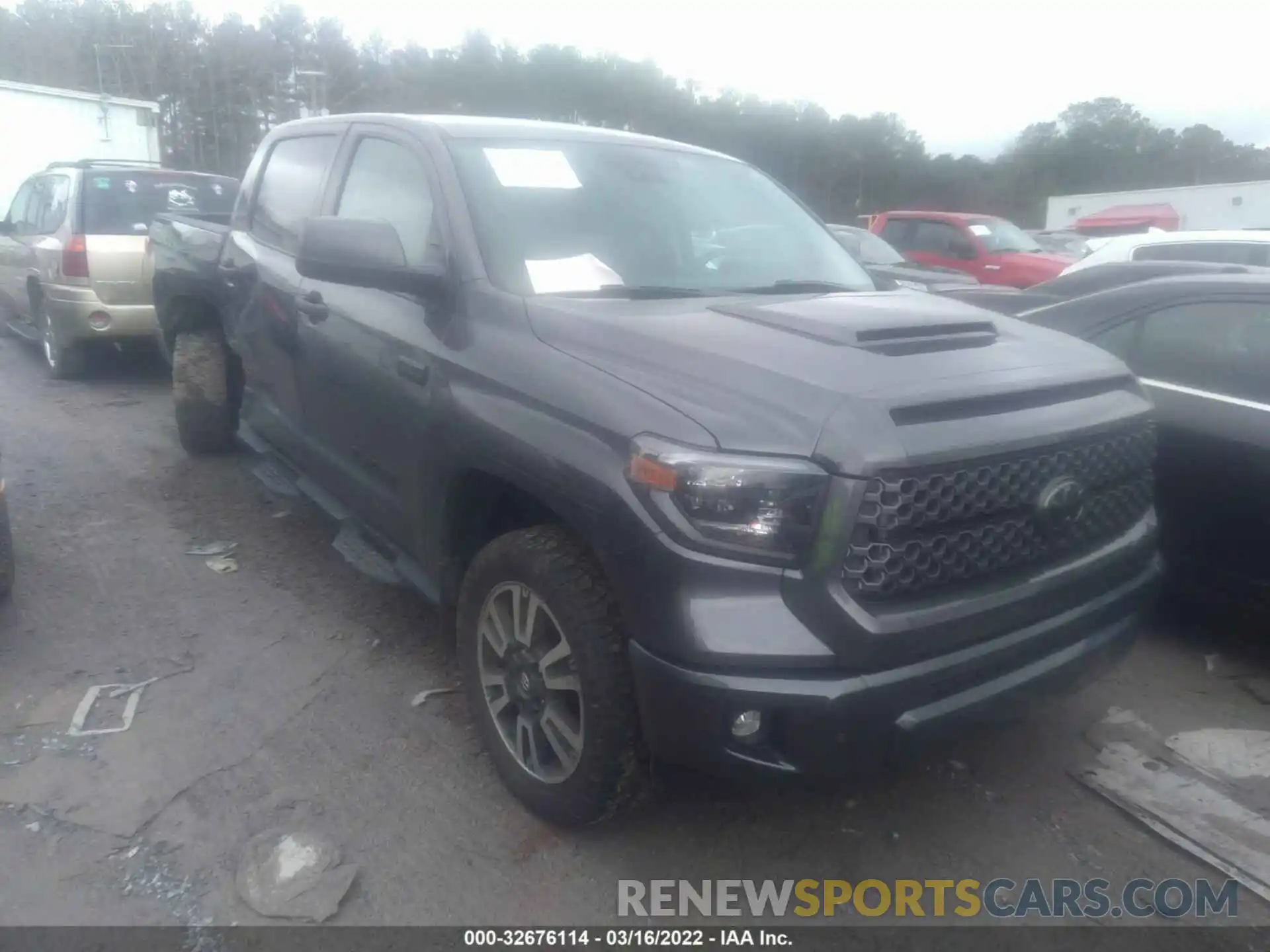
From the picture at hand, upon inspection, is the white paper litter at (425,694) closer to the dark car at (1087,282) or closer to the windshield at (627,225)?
the windshield at (627,225)

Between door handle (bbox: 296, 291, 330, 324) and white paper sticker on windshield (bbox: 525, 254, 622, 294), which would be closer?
white paper sticker on windshield (bbox: 525, 254, 622, 294)

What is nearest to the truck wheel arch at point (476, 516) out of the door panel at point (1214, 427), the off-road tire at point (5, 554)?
the off-road tire at point (5, 554)

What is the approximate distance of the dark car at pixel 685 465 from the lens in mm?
2295

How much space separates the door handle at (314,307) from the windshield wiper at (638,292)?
3.97ft

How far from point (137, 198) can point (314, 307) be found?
5.03 m

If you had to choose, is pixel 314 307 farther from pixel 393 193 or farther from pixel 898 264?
pixel 898 264

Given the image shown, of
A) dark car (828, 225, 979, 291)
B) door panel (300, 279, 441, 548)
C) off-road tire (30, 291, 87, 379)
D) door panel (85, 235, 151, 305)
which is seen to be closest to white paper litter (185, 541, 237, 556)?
door panel (300, 279, 441, 548)

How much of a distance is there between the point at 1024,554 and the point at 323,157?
3.22m

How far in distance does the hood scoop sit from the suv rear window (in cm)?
569

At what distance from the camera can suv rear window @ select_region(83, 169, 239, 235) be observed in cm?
761

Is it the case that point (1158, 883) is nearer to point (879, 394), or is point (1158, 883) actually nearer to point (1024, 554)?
point (1024, 554)

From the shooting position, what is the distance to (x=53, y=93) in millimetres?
16312

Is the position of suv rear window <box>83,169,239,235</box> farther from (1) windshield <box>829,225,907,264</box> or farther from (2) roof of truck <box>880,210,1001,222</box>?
(2) roof of truck <box>880,210,1001,222</box>

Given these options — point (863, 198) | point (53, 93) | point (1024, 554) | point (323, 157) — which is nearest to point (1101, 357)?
point (1024, 554)
